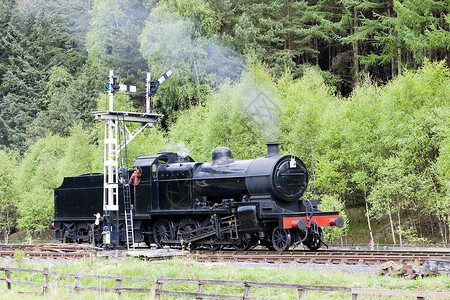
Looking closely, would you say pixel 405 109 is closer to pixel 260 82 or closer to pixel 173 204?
pixel 260 82

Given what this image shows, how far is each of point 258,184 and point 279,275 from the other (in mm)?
4958

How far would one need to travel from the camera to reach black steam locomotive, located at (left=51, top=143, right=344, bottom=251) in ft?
52.3

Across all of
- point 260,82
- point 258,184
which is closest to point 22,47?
point 260,82

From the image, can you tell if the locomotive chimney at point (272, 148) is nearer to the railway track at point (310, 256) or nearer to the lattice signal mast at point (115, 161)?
the railway track at point (310, 256)

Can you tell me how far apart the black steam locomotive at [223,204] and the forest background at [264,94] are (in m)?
6.34

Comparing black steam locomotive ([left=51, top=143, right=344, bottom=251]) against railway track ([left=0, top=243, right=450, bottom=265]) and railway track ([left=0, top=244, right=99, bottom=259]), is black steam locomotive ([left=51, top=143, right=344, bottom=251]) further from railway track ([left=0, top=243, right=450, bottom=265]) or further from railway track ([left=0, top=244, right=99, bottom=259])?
railway track ([left=0, top=244, right=99, bottom=259])

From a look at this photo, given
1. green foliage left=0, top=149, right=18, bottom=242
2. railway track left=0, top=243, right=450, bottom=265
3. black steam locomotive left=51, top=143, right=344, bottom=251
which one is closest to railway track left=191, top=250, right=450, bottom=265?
railway track left=0, top=243, right=450, bottom=265

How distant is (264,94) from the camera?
94.6ft

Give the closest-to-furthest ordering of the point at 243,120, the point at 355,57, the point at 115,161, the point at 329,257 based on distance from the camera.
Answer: the point at 329,257
the point at 115,161
the point at 243,120
the point at 355,57

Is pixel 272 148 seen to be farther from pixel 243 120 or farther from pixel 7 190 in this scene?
pixel 7 190

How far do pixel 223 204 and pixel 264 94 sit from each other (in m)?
13.1

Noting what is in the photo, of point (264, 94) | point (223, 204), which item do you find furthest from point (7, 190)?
point (223, 204)

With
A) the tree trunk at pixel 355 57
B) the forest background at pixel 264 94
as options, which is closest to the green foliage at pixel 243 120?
the forest background at pixel 264 94

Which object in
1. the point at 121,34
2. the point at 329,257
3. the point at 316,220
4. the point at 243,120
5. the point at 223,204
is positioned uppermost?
the point at 121,34
